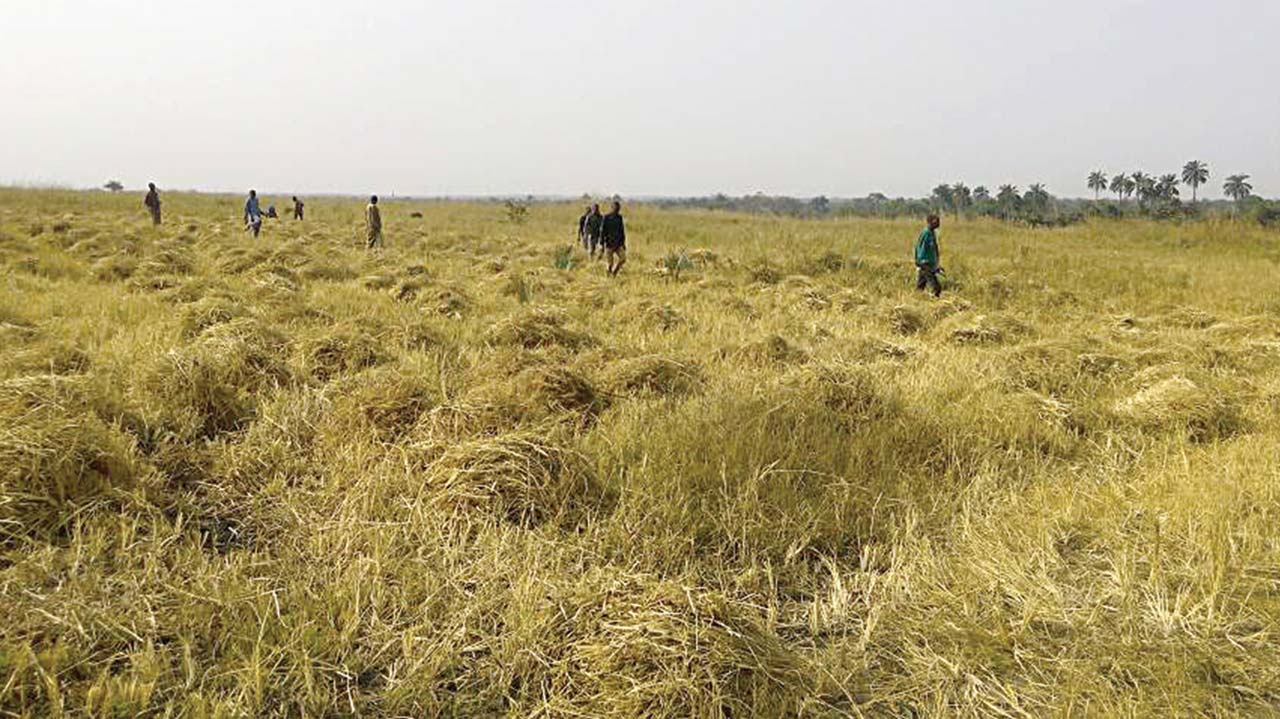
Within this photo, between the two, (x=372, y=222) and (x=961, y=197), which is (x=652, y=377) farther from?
(x=961, y=197)

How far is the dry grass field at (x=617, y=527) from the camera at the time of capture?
191cm

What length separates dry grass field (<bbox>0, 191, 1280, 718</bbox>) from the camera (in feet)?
6.27

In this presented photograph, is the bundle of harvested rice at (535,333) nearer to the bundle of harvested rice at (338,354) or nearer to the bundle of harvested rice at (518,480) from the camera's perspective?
the bundle of harvested rice at (338,354)

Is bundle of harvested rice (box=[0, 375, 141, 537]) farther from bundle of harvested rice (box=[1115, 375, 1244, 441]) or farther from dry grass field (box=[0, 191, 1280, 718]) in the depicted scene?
bundle of harvested rice (box=[1115, 375, 1244, 441])

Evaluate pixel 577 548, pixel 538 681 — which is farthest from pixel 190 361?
pixel 538 681

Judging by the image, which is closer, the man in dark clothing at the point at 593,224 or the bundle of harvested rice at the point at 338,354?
the bundle of harvested rice at the point at 338,354

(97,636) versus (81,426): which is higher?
(81,426)

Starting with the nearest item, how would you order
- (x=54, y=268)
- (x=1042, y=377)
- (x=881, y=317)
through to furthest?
(x=1042, y=377) → (x=881, y=317) → (x=54, y=268)

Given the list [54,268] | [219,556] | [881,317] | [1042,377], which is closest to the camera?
[219,556]

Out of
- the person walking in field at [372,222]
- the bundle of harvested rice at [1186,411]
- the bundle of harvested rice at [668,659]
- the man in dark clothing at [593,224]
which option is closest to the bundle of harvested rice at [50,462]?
the bundle of harvested rice at [668,659]

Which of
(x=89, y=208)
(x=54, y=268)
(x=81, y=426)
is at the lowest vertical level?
(x=81, y=426)

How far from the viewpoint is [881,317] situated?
819 centimetres

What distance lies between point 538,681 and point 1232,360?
7.33m

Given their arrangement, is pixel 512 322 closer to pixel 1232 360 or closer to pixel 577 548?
pixel 577 548
